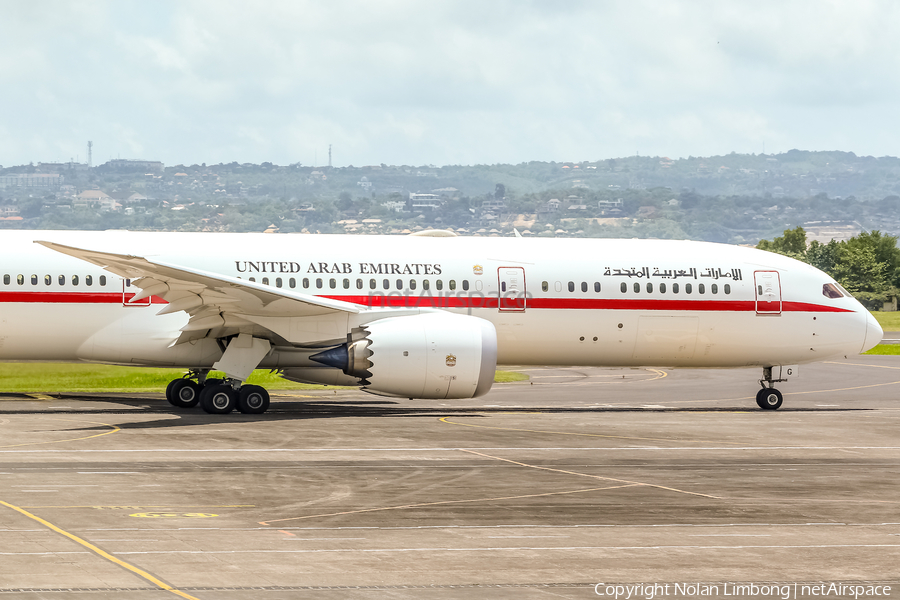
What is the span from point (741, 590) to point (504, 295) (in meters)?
17.0

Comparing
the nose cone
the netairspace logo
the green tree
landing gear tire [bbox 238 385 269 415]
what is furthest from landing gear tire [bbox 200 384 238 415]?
the green tree

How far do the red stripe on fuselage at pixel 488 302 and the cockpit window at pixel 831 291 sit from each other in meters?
0.37

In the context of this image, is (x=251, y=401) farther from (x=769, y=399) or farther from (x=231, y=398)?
(x=769, y=399)

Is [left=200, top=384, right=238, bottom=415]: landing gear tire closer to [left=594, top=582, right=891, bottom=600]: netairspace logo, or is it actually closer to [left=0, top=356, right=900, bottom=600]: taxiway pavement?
[left=0, top=356, right=900, bottom=600]: taxiway pavement

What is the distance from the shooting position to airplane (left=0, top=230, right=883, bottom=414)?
2467 cm

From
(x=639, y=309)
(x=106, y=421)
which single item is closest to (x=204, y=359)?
(x=106, y=421)

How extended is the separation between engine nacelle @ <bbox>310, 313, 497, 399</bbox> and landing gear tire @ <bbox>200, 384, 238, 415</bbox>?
242 cm

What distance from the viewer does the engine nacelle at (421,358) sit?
2439 centimetres

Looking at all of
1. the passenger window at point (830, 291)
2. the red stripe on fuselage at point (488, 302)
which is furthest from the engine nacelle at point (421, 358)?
the passenger window at point (830, 291)

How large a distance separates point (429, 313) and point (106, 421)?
7.97 m

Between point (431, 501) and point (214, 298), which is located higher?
point (214, 298)

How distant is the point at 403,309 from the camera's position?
26.7m

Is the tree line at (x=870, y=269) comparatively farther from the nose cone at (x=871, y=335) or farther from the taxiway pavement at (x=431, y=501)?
the taxiway pavement at (x=431, y=501)

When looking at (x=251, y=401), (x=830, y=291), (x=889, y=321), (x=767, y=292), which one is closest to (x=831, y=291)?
(x=830, y=291)
